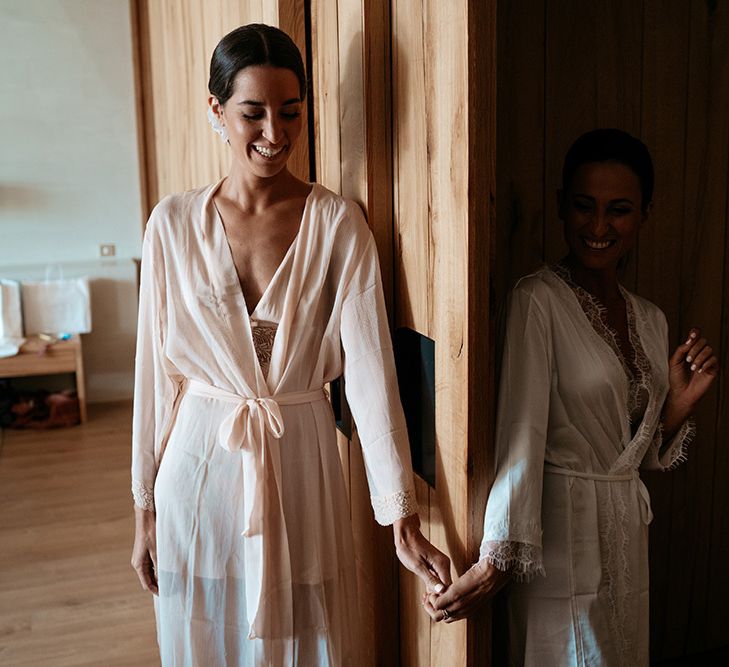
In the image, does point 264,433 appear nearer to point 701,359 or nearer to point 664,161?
point 701,359

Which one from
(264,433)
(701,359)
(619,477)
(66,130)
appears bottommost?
(619,477)

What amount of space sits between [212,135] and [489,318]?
5.63ft

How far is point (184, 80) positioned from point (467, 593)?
2.69m

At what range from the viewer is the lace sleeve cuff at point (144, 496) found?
1.90 metres

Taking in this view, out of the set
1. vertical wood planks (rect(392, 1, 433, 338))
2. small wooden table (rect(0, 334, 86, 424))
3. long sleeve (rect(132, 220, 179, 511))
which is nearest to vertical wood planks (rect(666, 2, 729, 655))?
vertical wood planks (rect(392, 1, 433, 338))

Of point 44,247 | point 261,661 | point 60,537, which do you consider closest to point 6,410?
point 44,247

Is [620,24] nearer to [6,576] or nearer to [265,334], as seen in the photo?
[265,334]

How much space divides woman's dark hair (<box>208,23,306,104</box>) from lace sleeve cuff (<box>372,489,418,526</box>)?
29.8 inches

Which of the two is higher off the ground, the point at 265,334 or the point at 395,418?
the point at 265,334

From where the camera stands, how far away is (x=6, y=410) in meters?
5.07

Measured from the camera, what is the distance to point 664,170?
231 centimetres

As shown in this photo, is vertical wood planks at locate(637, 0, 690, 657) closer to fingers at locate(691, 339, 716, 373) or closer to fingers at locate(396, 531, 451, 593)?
fingers at locate(691, 339, 716, 373)

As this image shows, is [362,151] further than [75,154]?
No

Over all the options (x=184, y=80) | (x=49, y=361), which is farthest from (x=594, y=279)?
(x=49, y=361)
